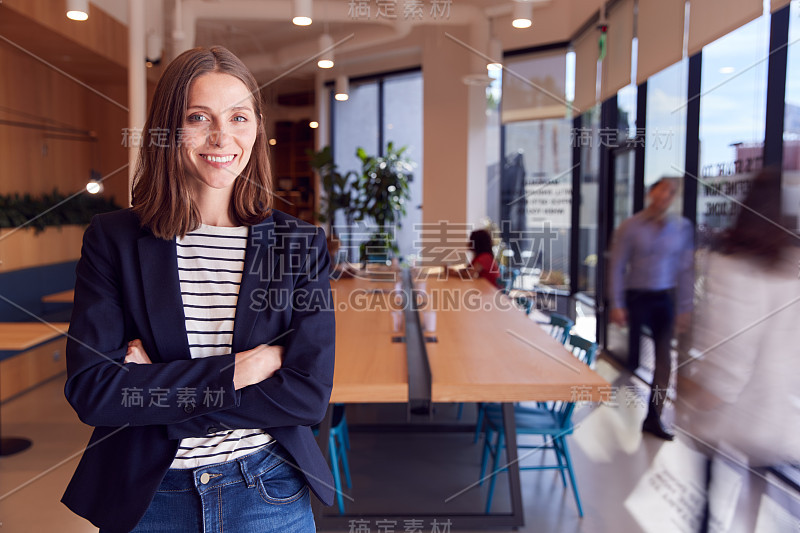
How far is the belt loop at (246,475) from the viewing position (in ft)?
3.81

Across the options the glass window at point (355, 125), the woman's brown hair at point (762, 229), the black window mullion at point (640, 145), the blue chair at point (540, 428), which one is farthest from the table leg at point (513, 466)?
the glass window at point (355, 125)

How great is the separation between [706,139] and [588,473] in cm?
256

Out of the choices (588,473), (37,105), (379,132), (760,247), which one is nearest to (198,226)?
(760,247)

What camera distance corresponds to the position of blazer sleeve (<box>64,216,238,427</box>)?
113 cm

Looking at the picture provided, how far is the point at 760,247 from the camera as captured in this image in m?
2.01

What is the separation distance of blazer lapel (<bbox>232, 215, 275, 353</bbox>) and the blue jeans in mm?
235

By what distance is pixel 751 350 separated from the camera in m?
1.93

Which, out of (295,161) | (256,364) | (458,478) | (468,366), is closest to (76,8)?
(468,366)

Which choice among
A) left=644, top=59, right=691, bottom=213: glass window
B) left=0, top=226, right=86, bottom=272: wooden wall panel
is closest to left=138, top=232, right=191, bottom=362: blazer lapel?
left=644, top=59, right=691, bottom=213: glass window

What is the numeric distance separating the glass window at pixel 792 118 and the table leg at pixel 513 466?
5.64ft

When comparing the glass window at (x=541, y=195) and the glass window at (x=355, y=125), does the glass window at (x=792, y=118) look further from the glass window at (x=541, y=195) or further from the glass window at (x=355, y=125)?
the glass window at (x=355, y=125)

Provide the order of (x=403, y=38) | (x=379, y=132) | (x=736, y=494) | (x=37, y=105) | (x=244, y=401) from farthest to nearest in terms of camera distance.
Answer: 1. (x=379, y=132)
2. (x=403, y=38)
3. (x=37, y=105)
4. (x=736, y=494)
5. (x=244, y=401)

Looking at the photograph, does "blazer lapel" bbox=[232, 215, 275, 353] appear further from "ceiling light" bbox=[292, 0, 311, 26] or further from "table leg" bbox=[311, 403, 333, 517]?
"ceiling light" bbox=[292, 0, 311, 26]

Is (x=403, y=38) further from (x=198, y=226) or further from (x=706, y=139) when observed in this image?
(x=198, y=226)
